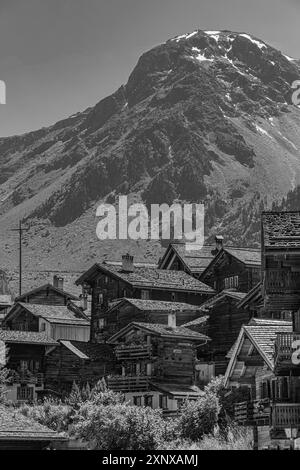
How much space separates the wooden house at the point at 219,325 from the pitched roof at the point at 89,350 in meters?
7.04

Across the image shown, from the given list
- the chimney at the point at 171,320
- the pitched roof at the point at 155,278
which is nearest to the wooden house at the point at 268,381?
the chimney at the point at 171,320

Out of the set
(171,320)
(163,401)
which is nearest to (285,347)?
(163,401)

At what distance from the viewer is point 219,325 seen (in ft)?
289

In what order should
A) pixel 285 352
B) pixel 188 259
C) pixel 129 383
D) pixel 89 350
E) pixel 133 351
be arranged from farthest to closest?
pixel 188 259
pixel 89 350
pixel 133 351
pixel 129 383
pixel 285 352

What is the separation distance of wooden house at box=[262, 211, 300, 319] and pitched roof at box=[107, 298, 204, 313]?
1655 inches

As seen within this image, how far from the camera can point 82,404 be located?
7219 centimetres

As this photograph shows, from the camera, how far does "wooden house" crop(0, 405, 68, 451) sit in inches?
1699

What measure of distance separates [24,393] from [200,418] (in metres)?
38.3

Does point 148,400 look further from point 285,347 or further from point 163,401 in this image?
point 285,347

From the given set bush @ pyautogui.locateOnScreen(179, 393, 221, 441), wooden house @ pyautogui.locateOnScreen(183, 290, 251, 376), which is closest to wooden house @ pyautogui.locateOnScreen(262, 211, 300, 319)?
bush @ pyautogui.locateOnScreen(179, 393, 221, 441)

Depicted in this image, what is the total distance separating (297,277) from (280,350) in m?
3.44

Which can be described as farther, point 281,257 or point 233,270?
point 233,270

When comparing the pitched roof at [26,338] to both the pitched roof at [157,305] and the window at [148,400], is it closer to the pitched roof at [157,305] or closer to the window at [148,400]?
the pitched roof at [157,305]

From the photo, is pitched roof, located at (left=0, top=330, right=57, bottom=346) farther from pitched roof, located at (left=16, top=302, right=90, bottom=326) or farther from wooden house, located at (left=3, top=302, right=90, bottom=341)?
pitched roof, located at (left=16, top=302, right=90, bottom=326)
